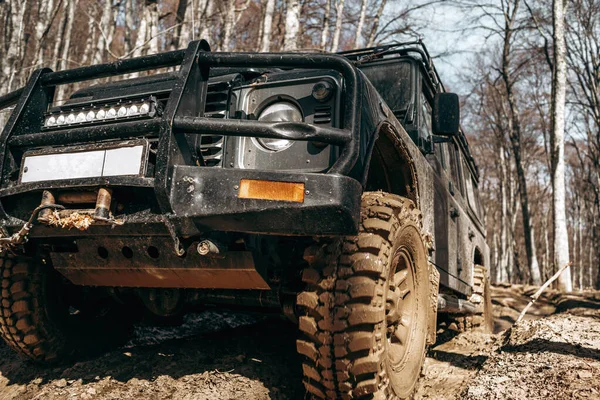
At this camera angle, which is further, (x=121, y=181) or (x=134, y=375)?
(x=134, y=375)

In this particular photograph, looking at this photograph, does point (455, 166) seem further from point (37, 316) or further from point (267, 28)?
point (267, 28)

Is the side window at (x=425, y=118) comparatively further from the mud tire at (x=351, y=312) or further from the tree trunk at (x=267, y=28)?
the tree trunk at (x=267, y=28)

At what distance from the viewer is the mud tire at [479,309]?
19.1ft

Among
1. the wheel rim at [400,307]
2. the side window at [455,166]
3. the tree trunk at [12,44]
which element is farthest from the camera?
the tree trunk at [12,44]

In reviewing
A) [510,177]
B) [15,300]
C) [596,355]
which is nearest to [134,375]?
[15,300]

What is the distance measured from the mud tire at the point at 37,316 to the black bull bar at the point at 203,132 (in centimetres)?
82

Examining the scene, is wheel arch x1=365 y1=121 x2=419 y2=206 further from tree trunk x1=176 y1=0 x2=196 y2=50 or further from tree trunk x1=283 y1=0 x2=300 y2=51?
tree trunk x1=176 y1=0 x2=196 y2=50

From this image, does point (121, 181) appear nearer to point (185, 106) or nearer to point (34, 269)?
point (185, 106)

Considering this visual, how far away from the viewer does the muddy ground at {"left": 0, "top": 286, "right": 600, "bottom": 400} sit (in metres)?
3.01

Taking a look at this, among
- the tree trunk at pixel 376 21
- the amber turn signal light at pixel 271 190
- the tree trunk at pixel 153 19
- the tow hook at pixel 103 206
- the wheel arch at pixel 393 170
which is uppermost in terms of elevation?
the tree trunk at pixel 376 21

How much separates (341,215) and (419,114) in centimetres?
199

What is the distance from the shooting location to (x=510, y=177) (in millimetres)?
22688

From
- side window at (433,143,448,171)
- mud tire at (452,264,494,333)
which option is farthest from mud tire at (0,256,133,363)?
mud tire at (452,264,494,333)

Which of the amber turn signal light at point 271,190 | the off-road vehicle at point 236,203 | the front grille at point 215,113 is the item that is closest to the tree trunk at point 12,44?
the off-road vehicle at point 236,203
